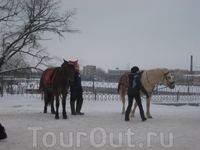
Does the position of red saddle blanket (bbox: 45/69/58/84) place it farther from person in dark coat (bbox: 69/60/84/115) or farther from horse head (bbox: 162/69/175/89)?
horse head (bbox: 162/69/175/89)

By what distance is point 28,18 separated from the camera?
14875 millimetres

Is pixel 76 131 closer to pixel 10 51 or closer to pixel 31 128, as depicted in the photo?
pixel 31 128

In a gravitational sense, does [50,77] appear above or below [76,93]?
above

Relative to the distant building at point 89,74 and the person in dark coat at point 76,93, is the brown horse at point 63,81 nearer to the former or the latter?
the person in dark coat at point 76,93

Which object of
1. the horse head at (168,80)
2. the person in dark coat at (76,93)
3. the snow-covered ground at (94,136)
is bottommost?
the snow-covered ground at (94,136)

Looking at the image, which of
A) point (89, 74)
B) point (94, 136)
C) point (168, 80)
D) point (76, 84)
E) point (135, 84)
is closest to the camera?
point (94, 136)

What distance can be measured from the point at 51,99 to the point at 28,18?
7.32 m

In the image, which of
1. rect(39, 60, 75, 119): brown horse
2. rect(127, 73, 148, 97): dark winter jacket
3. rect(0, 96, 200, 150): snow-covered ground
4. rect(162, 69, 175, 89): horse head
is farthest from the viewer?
rect(162, 69, 175, 89): horse head

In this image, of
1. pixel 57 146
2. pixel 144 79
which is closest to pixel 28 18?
pixel 144 79

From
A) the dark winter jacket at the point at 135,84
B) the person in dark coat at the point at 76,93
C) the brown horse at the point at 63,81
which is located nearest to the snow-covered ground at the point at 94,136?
the brown horse at the point at 63,81

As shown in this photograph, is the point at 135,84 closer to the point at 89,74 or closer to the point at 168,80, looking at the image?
the point at 168,80

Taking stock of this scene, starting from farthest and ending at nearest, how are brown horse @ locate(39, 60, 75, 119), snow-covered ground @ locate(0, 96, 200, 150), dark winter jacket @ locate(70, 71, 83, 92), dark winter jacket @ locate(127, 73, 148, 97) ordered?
1. dark winter jacket @ locate(70, 71, 83, 92)
2. dark winter jacket @ locate(127, 73, 148, 97)
3. brown horse @ locate(39, 60, 75, 119)
4. snow-covered ground @ locate(0, 96, 200, 150)

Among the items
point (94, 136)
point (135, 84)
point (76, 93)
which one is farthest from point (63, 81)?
point (94, 136)

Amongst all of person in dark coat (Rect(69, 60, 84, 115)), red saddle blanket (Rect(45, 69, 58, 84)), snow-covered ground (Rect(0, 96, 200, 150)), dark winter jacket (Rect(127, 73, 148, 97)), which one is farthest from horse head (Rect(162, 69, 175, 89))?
red saddle blanket (Rect(45, 69, 58, 84))
